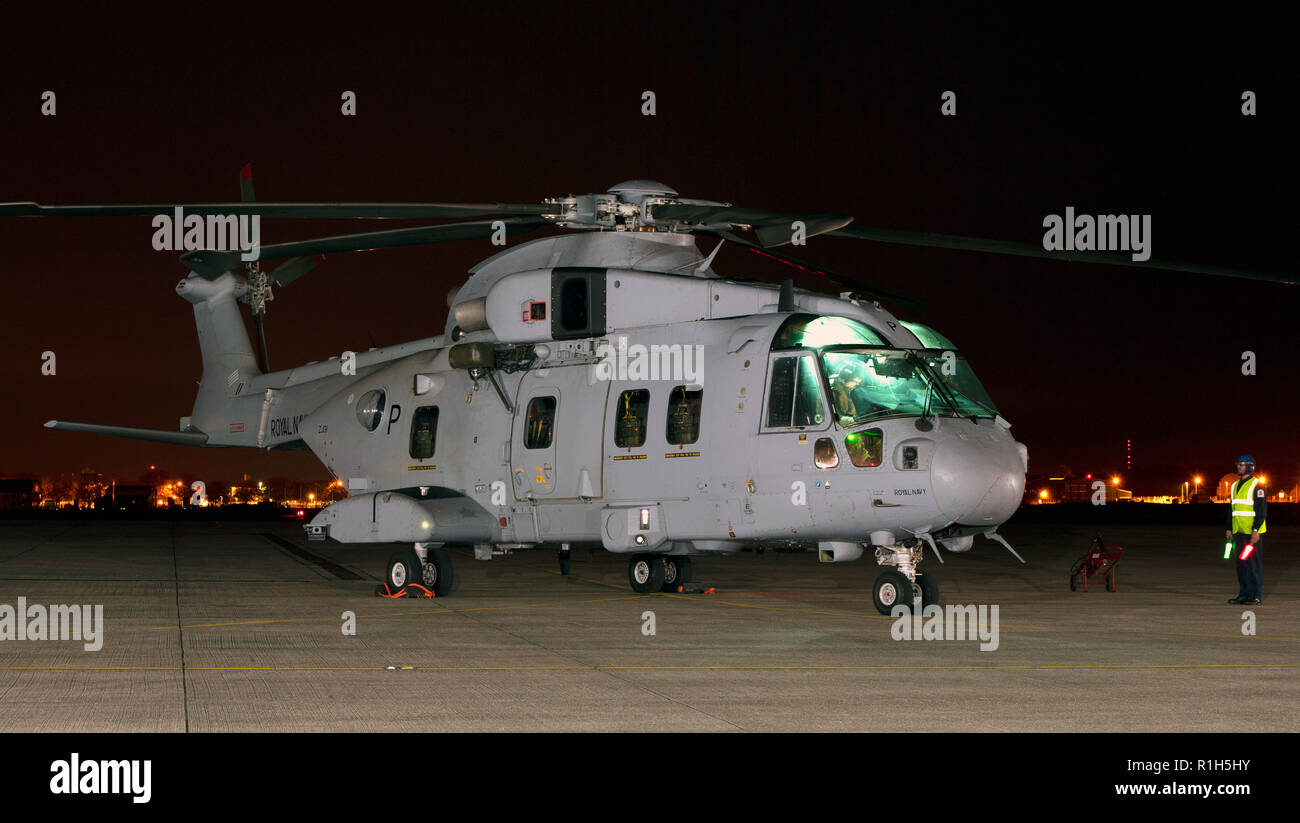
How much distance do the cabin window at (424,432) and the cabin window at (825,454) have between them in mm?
6488

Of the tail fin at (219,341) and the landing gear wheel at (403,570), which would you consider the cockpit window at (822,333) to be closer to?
the landing gear wheel at (403,570)

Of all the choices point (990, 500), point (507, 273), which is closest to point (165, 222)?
point (507, 273)

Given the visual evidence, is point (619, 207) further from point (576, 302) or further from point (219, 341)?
point (219, 341)

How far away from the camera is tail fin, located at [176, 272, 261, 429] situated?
Result: 2389 centimetres

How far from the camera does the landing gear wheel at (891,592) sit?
49.5 ft

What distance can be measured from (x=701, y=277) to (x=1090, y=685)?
807cm

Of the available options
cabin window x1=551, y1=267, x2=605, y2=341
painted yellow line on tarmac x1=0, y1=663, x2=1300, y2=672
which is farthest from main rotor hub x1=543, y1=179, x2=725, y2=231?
painted yellow line on tarmac x1=0, y1=663, x2=1300, y2=672

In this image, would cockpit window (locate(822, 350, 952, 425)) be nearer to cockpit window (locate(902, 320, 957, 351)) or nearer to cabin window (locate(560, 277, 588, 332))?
cockpit window (locate(902, 320, 957, 351))

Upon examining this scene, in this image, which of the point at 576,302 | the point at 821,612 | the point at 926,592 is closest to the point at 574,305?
the point at 576,302

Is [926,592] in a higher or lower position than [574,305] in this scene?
lower

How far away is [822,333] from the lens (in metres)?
15.2

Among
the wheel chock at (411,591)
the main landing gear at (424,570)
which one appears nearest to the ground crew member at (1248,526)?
the main landing gear at (424,570)

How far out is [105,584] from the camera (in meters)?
20.3

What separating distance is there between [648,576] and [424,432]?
3.87 metres
